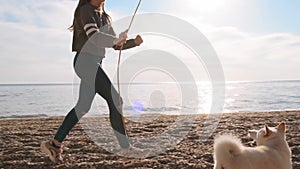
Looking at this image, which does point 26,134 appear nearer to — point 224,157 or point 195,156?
point 195,156

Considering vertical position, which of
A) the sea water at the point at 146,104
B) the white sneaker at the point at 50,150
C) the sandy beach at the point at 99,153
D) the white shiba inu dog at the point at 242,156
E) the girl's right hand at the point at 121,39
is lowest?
the sea water at the point at 146,104

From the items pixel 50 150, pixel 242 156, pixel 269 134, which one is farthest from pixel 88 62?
pixel 269 134

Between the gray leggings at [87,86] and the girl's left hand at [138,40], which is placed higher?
the girl's left hand at [138,40]

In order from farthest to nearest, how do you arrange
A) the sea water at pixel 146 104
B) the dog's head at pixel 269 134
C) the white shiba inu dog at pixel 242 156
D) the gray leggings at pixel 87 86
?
the sea water at pixel 146 104
the gray leggings at pixel 87 86
the dog's head at pixel 269 134
the white shiba inu dog at pixel 242 156

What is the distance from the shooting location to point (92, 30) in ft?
12.2

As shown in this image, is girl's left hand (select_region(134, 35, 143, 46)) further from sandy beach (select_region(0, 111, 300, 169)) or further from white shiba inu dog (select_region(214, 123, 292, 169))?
white shiba inu dog (select_region(214, 123, 292, 169))

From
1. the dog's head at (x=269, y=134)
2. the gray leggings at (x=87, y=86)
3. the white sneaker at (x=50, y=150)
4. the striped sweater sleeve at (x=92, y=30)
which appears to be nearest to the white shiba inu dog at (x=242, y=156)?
the dog's head at (x=269, y=134)

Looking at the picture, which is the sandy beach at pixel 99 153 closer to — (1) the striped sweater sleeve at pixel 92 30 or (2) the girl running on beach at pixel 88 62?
(2) the girl running on beach at pixel 88 62

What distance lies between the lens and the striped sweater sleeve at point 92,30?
3.72 metres

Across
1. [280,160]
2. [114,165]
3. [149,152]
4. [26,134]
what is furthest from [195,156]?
[26,134]

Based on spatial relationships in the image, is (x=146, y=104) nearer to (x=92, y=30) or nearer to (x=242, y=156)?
(x=92, y=30)

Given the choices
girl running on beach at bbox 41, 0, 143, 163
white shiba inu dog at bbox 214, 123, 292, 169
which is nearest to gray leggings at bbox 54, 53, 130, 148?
girl running on beach at bbox 41, 0, 143, 163

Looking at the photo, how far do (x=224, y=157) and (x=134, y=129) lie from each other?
4.46m

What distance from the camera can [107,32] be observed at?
157 inches
